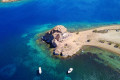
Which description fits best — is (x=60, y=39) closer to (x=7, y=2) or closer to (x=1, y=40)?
(x=1, y=40)

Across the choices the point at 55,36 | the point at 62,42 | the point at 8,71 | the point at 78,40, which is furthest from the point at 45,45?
the point at 8,71

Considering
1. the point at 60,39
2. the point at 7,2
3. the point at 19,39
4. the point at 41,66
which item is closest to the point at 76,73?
the point at 41,66

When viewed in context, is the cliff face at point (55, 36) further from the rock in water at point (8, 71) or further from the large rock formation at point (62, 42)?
the rock in water at point (8, 71)

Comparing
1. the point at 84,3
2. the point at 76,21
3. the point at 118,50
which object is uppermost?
the point at 84,3

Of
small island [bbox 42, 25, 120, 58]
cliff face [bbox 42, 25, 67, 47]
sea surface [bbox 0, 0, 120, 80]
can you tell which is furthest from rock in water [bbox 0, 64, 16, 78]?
cliff face [bbox 42, 25, 67, 47]

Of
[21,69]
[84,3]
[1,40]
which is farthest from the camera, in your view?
[84,3]

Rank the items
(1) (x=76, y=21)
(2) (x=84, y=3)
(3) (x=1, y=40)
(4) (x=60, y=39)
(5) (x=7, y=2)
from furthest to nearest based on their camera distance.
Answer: (5) (x=7, y=2) → (2) (x=84, y=3) → (1) (x=76, y=21) → (3) (x=1, y=40) → (4) (x=60, y=39)

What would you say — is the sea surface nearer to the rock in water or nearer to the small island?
the rock in water
